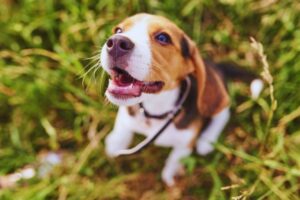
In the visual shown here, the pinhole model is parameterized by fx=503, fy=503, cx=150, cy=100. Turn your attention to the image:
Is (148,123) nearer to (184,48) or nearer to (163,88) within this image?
(163,88)

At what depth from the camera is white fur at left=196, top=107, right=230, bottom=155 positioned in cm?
335

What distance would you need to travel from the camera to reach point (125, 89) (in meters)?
2.49

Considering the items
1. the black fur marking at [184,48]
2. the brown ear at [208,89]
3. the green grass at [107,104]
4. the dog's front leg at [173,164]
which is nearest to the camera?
the black fur marking at [184,48]

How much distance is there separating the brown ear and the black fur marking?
37 mm

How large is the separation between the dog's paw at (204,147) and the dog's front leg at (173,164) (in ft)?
0.53

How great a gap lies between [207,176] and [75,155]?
955 millimetres

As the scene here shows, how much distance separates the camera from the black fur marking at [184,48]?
269 cm

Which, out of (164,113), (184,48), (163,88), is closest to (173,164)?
(164,113)

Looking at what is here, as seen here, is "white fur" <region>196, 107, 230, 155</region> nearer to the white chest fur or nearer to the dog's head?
A: the white chest fur

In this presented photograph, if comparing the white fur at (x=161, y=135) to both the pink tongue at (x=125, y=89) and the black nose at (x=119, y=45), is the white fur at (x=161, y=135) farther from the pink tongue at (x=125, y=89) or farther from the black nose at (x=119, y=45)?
the black nose at (x=119, y=45)

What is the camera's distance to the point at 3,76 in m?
3.63

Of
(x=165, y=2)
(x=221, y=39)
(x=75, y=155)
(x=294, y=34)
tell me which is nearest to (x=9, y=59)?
(x=75, y=155)

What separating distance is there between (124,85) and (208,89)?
64cm

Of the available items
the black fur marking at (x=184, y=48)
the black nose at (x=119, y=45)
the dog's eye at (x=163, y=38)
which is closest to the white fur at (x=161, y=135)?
the black fur marking at (x=184, y=48)
